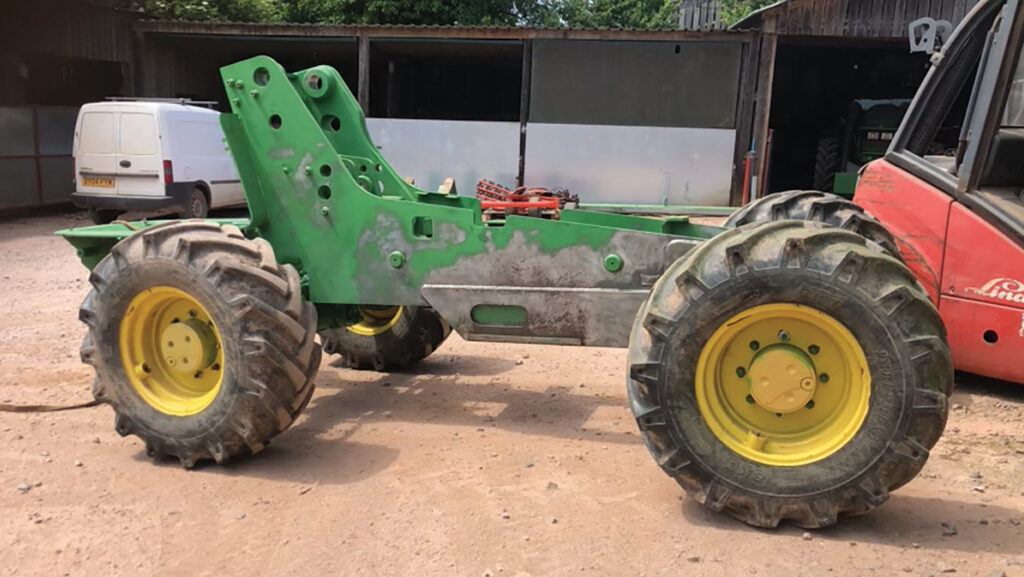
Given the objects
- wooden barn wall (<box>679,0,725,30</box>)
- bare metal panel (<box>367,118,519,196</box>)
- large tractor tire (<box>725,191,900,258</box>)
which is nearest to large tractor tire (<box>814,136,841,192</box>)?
bare metal panel (<box>367,118,519,196</box>)

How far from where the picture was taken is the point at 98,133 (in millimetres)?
12844

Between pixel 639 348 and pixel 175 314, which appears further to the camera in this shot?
pixel 175 314

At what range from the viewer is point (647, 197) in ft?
55.1

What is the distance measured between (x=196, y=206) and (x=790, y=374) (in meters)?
12.6

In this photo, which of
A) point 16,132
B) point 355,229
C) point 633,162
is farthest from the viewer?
point 633,162

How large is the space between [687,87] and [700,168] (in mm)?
1686

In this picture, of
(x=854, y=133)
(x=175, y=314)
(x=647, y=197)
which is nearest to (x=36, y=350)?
(x=175, y=314)

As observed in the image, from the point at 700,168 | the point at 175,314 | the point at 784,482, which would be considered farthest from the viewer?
the point at 700,168

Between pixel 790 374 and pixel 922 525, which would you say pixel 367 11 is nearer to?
Answer: pixel 790 374

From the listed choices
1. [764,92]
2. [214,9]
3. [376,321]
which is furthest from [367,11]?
[376,321]

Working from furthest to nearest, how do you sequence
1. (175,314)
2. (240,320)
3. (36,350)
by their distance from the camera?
(36,350) < (175,314) < (240,320)

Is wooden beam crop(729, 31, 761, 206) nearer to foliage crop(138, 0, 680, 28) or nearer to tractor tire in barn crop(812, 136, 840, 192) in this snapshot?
tractor tire in barn crop(812, 136, 840, 192)

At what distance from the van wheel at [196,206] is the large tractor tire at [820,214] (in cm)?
1099

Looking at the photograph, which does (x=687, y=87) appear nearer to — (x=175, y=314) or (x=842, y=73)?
(x=842, y=73)
